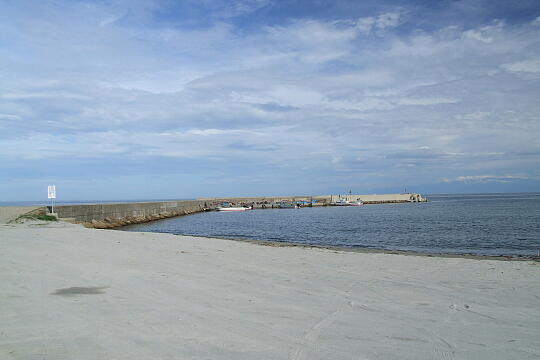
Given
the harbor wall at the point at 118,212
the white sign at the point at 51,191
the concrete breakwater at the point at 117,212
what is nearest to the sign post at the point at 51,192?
the white sign at the point at 51,191

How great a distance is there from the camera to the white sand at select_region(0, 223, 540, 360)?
14.6 feet

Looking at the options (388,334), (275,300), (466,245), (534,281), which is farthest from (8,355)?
(466,245)

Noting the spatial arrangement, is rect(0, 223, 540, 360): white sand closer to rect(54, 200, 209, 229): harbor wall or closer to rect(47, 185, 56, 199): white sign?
rect(47, 185, 56, 199): white sign

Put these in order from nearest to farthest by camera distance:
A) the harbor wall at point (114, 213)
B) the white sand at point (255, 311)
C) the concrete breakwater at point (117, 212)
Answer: the white sand at point (255, 311)
the concrete breakwater at point (117, 212)
the harbor wall at point (114, 213)

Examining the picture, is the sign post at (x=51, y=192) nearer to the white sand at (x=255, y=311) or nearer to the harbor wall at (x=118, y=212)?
the harbor wall at (x=118, y=212)

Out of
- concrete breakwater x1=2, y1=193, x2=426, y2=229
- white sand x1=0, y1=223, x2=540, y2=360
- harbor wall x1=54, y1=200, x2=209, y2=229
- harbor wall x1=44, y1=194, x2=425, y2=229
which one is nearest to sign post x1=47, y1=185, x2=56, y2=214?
concrete breakwater x1=2, y1=193, x2=426, y2=229

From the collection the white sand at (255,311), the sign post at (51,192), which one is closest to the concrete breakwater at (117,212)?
the sign post at (51,192)

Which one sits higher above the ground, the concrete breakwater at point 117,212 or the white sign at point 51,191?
the white sign at point 51,191

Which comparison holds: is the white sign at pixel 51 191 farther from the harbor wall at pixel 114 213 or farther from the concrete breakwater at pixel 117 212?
the harbor wall at pixel 114 213

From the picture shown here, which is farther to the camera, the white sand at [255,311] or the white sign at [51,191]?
the white sign at [51,191]

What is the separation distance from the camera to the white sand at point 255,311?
4.46 meters

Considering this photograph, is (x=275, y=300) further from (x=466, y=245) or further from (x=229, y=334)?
(x=466, y=245)

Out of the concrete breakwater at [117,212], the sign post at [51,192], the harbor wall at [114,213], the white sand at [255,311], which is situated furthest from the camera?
the harbor wall at [114,213]

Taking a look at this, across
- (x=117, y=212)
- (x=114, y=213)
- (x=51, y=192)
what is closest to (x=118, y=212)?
(x=117, y=212)
